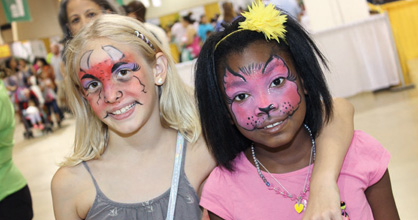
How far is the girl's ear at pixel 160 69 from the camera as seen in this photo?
6.36ft

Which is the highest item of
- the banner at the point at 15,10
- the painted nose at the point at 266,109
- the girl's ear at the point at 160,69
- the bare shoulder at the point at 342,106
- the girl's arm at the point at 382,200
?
the banner at the point at 15,10

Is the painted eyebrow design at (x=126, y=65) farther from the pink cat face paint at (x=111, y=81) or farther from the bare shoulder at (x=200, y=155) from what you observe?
the bare shoulder at (x=200, y=155)

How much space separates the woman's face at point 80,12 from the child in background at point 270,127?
154 cm

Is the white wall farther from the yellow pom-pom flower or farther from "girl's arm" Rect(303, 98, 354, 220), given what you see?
the yellow pom-pom flower

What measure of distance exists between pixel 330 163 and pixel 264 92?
29cm

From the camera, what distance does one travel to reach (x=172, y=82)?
2.03 m

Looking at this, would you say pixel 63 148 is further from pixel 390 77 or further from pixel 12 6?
pixel 12 6

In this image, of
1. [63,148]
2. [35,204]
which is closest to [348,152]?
[35,204]

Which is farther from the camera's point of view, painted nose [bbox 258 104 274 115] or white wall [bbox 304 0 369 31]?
white wall [bbox 304 0 369 31]

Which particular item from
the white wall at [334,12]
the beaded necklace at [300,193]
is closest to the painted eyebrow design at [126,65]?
the beaded necklace at [300,193]

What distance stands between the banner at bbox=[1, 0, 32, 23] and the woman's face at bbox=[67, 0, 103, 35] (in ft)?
33.8

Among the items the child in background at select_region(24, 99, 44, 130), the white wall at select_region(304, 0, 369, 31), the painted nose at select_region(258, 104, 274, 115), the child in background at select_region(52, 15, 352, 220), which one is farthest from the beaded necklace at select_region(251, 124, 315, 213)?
the child in background at select_region(24, 99, 44, 130)

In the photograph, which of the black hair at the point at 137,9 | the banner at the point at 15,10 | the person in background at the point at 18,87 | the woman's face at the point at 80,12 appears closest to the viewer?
the woman's face at the point at 80,12

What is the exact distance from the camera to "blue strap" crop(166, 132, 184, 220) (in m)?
1.78
